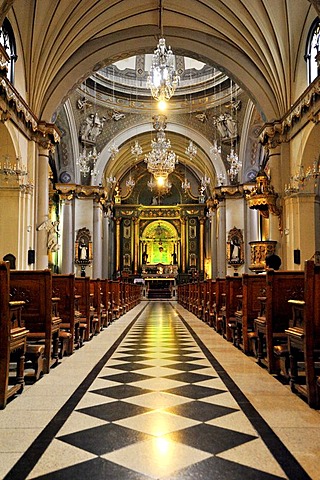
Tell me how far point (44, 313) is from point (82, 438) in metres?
2.53

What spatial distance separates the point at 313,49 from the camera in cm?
1234

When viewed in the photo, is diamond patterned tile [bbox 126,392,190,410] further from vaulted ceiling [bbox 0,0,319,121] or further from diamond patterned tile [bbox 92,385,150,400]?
vaulted ceiling [bbox 0,0,319,121]

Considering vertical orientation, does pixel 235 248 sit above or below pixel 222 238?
below

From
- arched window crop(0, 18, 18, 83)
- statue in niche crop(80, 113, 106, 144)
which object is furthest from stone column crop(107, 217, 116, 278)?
arched window crop(0, 18, 18, 83)

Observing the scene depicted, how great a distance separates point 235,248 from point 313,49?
11.1 m

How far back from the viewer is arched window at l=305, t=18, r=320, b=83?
39.4ft

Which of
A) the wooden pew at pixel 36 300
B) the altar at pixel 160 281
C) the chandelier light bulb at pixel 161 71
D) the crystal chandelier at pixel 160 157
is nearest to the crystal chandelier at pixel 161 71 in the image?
the chandelier light bulb at pixel 161 71

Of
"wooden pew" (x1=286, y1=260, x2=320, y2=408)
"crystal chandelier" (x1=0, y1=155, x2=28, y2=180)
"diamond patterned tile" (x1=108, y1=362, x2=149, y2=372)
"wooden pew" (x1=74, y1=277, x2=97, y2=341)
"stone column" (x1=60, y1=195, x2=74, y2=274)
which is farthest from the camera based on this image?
"stone column" (x1=60, y1=195, x2=74, y2=274)

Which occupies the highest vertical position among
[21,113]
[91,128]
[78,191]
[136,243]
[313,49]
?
[91,128]

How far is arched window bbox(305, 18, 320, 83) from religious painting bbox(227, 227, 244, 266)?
10227 mm

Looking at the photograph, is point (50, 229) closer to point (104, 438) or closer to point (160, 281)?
point (104, 438)

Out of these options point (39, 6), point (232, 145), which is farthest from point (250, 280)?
point (232, 145)

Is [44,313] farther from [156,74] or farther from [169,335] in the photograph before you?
[156,74]

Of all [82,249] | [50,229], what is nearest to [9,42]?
[50,229]
